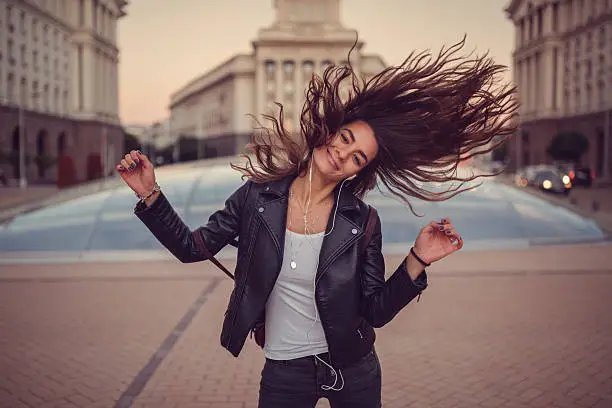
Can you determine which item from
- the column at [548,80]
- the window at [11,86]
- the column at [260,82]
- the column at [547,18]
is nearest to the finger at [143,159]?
the window at [11,86]

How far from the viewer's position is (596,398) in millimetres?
5273

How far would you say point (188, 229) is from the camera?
110 inches

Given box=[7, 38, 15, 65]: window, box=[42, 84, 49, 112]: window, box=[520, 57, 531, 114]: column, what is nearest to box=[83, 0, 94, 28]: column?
box=[42, 84, 49, 112]: window

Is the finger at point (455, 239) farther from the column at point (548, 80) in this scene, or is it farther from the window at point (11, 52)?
the column at point (548, 80)

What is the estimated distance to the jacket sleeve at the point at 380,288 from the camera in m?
2.62

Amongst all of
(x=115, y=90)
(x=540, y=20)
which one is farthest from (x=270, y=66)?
(x=540, y=20)

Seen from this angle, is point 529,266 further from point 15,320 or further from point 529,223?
point 15,320

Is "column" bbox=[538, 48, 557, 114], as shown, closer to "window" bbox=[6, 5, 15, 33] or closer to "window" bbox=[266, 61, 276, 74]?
"window" bbox=[266, 61, 276, 74]

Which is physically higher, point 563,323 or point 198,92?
point 198,92

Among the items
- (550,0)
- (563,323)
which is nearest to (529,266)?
(563,323)

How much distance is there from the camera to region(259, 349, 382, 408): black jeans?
271 centimetres

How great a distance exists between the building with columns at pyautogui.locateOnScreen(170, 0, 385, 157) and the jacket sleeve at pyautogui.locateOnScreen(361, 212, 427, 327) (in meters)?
81.7

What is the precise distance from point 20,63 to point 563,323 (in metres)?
54.9

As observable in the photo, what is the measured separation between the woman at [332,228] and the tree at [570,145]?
60.3 metres
